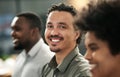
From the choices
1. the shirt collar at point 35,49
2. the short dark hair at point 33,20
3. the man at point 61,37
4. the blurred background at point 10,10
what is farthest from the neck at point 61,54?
the blurred background at point 10,10

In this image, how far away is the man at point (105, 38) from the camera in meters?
1.93

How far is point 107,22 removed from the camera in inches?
76.5

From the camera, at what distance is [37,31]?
4527mm

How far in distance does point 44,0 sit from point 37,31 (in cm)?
550

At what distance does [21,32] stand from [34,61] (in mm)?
642

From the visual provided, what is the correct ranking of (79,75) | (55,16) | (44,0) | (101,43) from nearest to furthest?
(101,43) < (79,75) < (55,16) < (44,0)

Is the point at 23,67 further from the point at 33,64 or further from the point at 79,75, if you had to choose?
the point at 79,75

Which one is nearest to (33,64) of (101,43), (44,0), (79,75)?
(79,75)

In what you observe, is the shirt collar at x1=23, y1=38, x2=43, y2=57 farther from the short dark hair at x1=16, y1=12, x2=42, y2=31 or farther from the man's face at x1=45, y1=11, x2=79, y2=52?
the man's face at x1=45, y1=11, x2=79, y2=52

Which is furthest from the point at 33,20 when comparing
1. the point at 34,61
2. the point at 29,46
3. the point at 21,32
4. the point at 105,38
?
the point at 105,38

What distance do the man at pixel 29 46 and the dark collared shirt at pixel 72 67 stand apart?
76 centimetres

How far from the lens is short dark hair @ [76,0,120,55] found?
1.93m

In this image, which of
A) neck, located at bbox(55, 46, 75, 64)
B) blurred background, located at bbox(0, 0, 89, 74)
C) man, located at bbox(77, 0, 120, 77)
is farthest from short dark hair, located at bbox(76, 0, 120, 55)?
blurred background, located at bbox(0, 0, 89, 74)

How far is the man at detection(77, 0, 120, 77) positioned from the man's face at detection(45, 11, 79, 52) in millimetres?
1295
